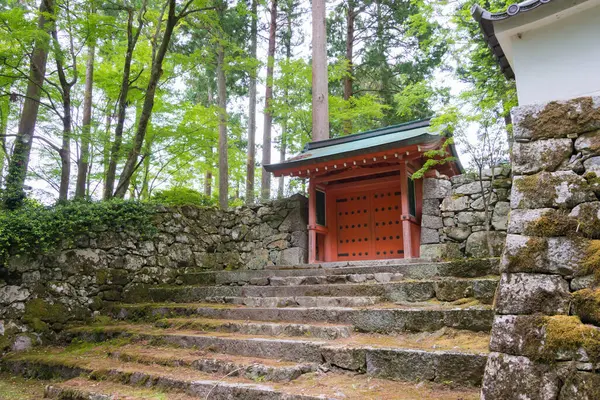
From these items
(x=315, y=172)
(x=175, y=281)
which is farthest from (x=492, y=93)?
(x=175, y=281)

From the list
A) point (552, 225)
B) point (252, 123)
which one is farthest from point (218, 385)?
point (252, 123)

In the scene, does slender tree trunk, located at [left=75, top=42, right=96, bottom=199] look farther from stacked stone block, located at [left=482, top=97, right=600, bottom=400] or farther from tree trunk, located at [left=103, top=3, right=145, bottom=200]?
stacked stone block, located at [left=482, top=97, right=600, bottom=400]

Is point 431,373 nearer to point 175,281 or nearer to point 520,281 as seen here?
point 520,281

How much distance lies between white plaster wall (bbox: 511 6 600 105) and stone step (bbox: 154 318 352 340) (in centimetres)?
270

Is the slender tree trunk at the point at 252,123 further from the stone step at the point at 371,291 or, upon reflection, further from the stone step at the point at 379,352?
the stone step at the point at 379,352

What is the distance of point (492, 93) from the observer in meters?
5.77

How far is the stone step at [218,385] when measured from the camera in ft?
9.24

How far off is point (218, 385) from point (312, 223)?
5133mm

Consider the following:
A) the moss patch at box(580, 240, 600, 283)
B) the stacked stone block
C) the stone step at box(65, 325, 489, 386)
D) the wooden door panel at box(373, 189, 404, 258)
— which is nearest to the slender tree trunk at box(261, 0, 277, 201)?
the wooden door panel at box(373, 189, 404, 258)

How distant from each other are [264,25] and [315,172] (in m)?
7.53

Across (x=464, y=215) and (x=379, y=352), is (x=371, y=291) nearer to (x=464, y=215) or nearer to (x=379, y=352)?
(x=379, y=352)

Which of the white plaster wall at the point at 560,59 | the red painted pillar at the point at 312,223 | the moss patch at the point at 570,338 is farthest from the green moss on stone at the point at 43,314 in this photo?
the white plaster wall at the point at 560,59

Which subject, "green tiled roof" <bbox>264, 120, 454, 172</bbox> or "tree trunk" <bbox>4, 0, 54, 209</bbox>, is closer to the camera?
"tree trunk" <bbox>4, 0, 54, 209</bbox>

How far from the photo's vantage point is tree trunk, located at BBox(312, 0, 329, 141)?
34.2 feet
